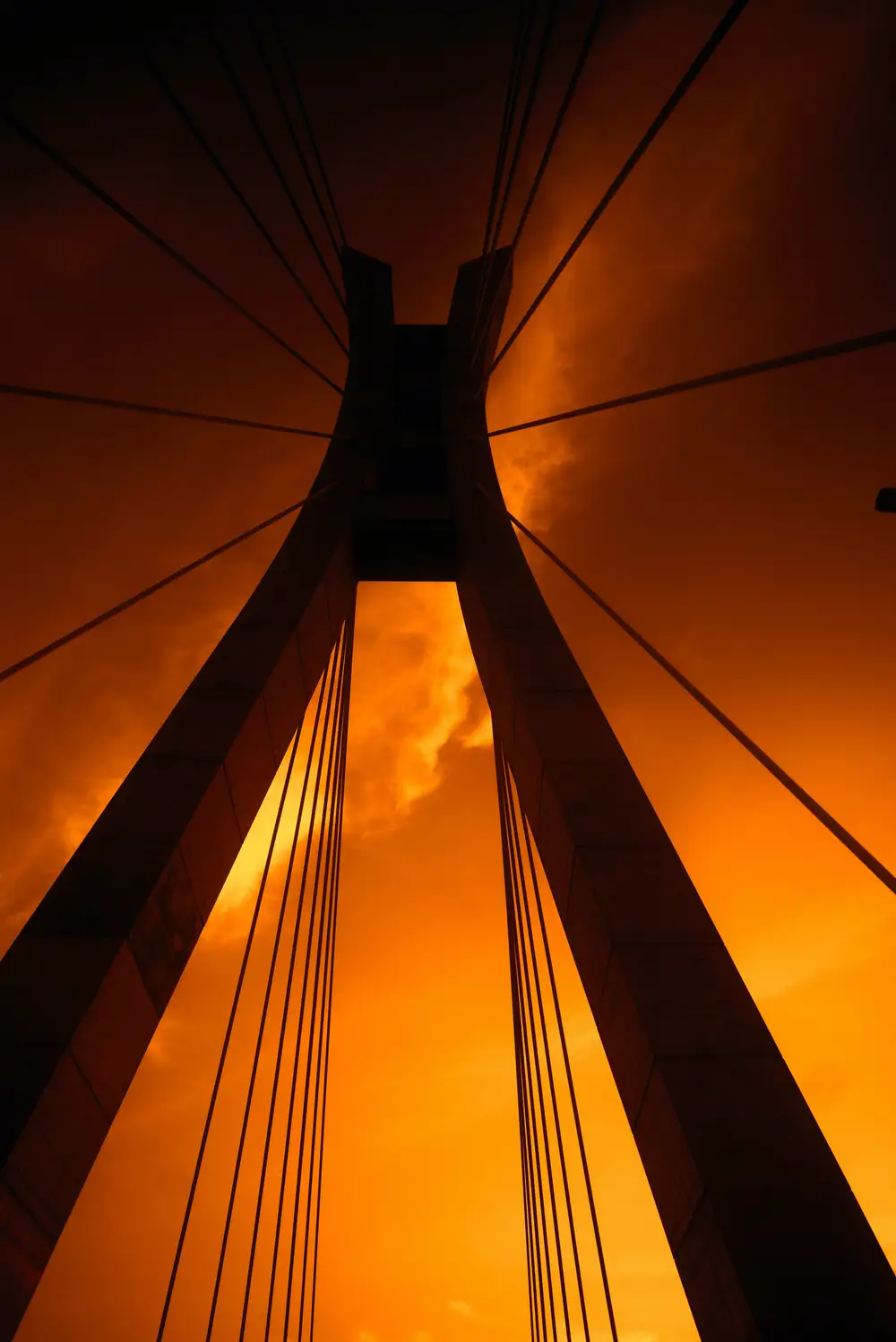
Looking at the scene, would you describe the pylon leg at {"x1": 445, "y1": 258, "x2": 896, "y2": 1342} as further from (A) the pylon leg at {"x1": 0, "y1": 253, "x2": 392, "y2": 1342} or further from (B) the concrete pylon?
(A) the pylon leg at {"x1": 0, "y1": 253, "x2": 392, "y2": 1342}

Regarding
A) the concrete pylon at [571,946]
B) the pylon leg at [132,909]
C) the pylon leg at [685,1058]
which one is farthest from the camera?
the pylon leg at [132,909]

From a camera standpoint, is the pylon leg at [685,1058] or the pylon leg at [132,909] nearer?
the pylon leg at [685,1058]

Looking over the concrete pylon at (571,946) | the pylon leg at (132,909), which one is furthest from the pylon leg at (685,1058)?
the pylon leg at (132,909)

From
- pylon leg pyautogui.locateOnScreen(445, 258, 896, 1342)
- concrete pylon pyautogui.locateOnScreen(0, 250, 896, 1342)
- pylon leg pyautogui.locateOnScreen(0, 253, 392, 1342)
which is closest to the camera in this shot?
pylon leg pyautogui.locateOnScreen(445, 258, 896, 1342)

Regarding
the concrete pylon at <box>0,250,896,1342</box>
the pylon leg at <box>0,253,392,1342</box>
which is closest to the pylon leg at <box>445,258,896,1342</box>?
the concrete pylon at <box>0,250,896,1342</box>

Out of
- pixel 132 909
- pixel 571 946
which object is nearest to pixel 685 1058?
pixel 571 946

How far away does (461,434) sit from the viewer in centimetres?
1147

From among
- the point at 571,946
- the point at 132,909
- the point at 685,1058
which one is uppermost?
the point at 132,909

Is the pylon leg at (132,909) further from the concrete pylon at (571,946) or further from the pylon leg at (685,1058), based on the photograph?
the pylon leg at (685,1058)

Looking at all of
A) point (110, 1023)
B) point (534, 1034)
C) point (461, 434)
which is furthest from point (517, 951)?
point (461, 434)

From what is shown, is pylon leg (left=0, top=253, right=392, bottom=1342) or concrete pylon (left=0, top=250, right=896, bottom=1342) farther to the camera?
pylon leg (left=0, top=253, right=392, bottom=1342)

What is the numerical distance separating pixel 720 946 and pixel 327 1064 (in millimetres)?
6653

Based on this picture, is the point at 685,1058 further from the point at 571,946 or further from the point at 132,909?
the point at 132,909

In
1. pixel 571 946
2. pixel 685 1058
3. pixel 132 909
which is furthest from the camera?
pixel 571 946
